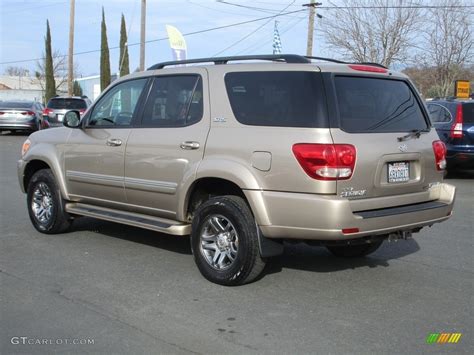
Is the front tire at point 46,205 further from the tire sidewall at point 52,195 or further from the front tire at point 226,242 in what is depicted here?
the front tire at point 226,242

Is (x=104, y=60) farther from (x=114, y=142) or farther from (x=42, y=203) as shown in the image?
(x=114, y=142)

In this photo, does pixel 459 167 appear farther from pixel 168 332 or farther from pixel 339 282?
pixel 168 332

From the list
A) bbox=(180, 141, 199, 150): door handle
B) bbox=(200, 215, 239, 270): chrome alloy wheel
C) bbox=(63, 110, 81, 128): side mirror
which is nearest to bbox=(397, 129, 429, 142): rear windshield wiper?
bbox=(200, 215, 239, 270): chrome alloy wheel

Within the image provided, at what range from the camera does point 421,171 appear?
16.5ft

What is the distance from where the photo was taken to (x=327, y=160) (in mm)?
4402

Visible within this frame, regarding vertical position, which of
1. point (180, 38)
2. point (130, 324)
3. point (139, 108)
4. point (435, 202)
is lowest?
point (130, 324)

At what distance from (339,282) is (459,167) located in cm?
815

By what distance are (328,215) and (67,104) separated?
1944cm

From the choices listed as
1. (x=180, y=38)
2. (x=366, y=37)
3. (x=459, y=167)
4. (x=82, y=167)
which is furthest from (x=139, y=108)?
(x=366, y=37)

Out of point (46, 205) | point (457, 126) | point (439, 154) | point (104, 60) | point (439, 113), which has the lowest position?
point (46, 205)

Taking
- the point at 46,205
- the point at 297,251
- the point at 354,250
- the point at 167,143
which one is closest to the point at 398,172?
the point at 354,250

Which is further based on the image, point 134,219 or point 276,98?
point 134,219

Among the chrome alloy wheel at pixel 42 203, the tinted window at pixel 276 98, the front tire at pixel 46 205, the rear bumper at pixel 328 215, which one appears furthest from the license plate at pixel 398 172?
the chrome alloy wheel at pixel 42 203

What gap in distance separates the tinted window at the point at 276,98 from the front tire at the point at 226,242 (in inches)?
30.0
